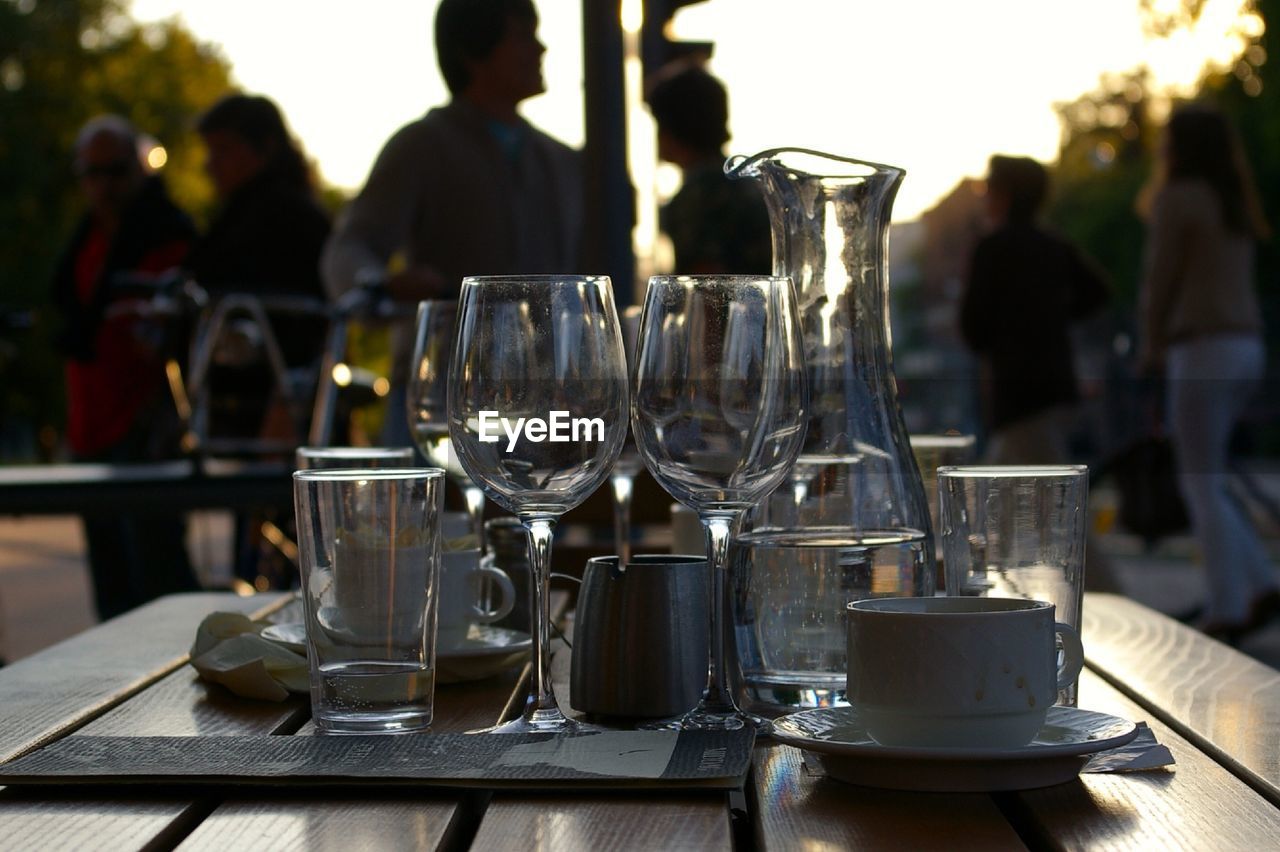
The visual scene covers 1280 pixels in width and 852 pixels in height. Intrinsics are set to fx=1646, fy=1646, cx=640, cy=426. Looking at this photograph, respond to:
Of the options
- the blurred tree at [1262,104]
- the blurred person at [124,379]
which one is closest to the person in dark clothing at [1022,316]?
the blurred tree at [1262,104]

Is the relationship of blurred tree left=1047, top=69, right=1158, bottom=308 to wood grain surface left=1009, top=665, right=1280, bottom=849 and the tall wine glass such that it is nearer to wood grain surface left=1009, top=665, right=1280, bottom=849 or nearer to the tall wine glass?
the tall wine glass

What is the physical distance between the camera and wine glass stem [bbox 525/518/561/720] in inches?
40.1

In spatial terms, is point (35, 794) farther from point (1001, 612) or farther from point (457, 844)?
point (1001, 612)

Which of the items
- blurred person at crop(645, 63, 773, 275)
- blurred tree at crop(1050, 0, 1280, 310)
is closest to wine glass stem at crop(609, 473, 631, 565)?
blurred person at crop(645, 63, 773, 275)

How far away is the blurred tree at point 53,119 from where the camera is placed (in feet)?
79.4

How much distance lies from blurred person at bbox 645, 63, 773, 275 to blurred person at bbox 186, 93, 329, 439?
1.38m

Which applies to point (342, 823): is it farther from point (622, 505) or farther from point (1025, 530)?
point (622, 505)

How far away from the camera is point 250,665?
1185 millimetres

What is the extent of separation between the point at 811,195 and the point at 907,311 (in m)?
37.1

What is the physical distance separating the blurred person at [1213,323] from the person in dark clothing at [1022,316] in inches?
14.7

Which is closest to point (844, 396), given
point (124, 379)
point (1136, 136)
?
point (124, 379)

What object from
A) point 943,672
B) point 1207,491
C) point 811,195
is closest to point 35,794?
point 943,672

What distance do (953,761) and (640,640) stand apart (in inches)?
10.3

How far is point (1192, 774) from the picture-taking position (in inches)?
36.9
